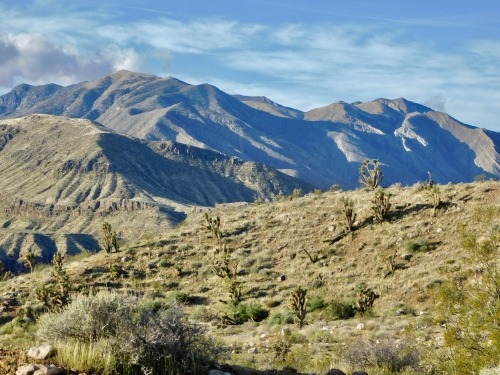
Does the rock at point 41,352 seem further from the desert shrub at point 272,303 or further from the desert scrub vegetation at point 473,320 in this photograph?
the desert shrub at point 272,303

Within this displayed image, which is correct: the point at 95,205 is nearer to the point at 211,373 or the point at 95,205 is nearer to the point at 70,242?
the point at 70,242

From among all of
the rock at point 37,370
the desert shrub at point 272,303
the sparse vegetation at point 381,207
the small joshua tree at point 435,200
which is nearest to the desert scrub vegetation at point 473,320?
the rock at point 37,370

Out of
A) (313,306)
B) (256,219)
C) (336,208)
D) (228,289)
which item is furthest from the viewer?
(256,219)

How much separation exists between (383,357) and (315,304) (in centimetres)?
1243

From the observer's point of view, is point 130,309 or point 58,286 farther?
point 58,286

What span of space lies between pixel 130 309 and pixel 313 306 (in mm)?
16692

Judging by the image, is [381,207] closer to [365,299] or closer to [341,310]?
[365,299]

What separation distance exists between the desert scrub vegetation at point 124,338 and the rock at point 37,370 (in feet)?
1.16

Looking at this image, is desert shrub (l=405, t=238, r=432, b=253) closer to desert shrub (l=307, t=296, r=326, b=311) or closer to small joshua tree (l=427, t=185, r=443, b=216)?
small joshua tree (l=427, t=185, r=443, b=216)

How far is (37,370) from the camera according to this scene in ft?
20.8

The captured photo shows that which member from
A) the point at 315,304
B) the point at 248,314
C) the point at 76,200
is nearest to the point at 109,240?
the point at 248,314

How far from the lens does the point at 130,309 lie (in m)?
8.35

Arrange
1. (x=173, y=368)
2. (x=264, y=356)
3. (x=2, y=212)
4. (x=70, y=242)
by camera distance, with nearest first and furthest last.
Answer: (x=173, y=368), (x=264, y=356), (x=70, y=242), (x=2, y=212)

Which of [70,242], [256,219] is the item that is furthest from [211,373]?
[70,242]
